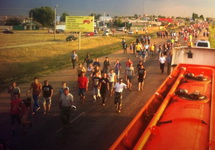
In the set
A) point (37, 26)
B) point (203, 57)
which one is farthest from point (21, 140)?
point (37, 26)

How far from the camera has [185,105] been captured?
6094 mm

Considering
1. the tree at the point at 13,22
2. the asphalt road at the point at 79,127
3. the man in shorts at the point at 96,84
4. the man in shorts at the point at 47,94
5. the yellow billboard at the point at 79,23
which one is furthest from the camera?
the tree at the point at 13,22

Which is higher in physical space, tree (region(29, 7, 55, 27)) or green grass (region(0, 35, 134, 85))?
tree (region(29, 7, 55, 27))

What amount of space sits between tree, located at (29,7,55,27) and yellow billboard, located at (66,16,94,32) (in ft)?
278

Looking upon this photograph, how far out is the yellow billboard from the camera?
40.3 meters

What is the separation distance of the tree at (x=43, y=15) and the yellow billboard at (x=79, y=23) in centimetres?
8459

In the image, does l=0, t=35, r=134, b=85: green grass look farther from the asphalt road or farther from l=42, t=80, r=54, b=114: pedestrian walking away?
l=42, t=80, r=54, b=114: pedestrian walking away

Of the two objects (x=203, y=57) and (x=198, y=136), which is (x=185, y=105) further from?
(x=203, y=57)

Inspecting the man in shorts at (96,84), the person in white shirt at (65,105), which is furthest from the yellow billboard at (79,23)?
the person in white shirt at (65,105)

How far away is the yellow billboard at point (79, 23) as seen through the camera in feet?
132

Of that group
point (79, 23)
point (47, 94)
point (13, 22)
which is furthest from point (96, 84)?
point (13, 22)

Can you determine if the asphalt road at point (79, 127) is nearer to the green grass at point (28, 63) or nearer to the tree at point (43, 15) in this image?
the green grass at point (28, 63)


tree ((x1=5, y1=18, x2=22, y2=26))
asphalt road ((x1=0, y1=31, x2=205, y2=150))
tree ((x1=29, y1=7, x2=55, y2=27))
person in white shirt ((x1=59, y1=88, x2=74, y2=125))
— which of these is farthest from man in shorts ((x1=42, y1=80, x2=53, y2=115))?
tree ((x1=29, y1=7, x2=55, y2=27))

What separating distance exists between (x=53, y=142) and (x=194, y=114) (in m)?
5.02
